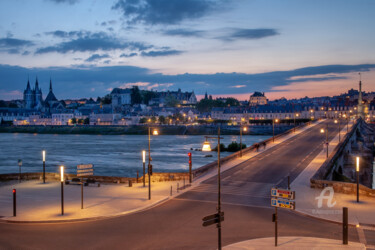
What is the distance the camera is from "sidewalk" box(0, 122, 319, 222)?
61.7 ft

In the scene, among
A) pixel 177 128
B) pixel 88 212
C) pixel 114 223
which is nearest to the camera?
pixel 114 223

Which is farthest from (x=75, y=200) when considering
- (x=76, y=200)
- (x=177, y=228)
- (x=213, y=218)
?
(x=213, y=218)

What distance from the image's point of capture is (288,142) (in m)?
56.7

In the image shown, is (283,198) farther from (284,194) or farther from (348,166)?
(348,166)

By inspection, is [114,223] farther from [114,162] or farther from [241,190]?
[114,162]

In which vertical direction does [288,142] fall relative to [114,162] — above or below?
above

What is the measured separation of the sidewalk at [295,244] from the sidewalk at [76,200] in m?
7.41

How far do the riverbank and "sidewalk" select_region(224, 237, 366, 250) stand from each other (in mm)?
127677

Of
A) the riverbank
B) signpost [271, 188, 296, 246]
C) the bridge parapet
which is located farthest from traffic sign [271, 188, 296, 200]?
the riverbank

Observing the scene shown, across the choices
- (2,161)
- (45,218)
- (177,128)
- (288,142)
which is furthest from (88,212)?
(177,128)

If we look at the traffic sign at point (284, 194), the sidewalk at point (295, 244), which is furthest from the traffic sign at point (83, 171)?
the traffic sign at point (284, 194)

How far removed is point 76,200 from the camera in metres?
22.4

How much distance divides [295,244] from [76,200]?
13496 mm

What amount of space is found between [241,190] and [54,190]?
499 inches
